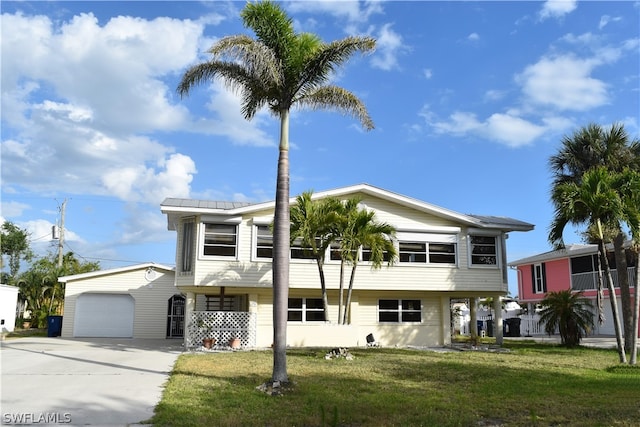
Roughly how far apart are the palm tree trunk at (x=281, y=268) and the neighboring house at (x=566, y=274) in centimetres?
2548

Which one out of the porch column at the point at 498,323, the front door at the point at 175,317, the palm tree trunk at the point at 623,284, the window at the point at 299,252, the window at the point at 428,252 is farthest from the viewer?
the front door at the point at 175,317

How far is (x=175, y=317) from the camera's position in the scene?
26.7 metres

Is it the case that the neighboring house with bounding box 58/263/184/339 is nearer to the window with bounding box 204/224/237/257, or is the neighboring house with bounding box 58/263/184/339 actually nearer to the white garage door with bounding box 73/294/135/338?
the white garage door with bounding box 73/294/135/338

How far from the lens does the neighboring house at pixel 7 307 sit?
29344 mm

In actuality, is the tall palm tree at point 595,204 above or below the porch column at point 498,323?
above

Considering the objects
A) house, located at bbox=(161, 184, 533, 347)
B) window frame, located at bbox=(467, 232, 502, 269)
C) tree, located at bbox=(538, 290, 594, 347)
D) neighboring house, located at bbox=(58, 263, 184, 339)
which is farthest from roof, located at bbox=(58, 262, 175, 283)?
tree, located at bbox=(538, 290, 594, 347)

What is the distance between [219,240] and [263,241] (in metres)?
1.63

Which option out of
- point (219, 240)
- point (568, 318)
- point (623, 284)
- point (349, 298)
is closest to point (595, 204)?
point (623, 284)

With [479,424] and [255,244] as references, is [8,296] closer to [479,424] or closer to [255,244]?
[255,244]

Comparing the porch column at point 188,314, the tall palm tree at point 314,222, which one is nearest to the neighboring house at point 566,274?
the tall palm tree at point 314,222

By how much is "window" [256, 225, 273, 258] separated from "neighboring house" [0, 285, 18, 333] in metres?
17.7

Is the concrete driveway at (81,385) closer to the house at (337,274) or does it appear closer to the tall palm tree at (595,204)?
the house at (337,274)

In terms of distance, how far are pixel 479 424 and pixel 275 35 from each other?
8.26 metres

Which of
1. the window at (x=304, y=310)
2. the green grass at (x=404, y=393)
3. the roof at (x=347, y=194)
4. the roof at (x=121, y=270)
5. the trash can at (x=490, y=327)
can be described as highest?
the roof at (x=347, y=194)
